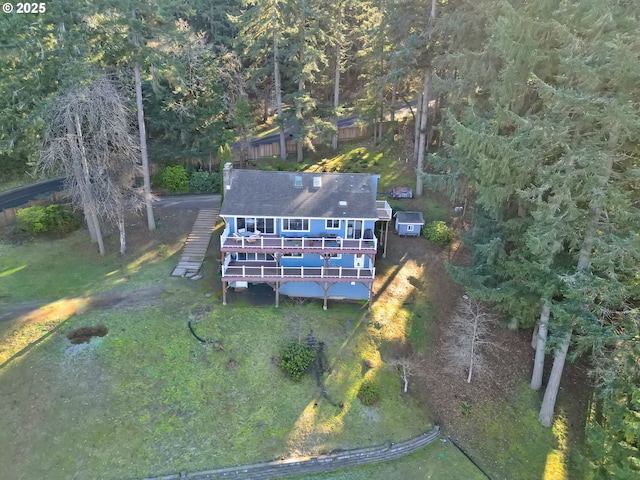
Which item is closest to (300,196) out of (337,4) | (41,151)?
(41,151)

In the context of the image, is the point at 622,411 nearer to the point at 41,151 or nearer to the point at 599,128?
the point at 599,128

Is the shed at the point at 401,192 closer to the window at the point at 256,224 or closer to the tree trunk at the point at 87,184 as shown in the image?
the window at the point at 256,224

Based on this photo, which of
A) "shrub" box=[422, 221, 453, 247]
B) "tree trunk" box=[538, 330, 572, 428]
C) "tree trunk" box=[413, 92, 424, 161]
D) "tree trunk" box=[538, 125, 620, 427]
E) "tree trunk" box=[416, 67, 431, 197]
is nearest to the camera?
"tree trunk" box=[538, 125, 620, 427]

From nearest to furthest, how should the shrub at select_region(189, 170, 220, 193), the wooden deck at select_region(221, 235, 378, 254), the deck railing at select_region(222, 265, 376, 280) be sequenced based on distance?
1. the wooden deck at select_region(221, 235, 378, 254)
2. the deck railing at select_region(222, 265, 376, 280)
3. the shrub at select_region(189, 170, 220, 193)

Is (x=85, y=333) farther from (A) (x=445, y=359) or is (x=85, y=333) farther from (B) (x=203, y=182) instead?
(A) (x=445, y=359)

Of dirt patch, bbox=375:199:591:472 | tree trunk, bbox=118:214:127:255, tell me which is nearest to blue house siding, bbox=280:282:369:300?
dirt patch, bbox=375:199:591:472

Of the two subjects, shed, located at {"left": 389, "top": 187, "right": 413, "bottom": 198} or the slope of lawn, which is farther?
shed, located at {"left": 389, "top": 187, "right": 413, "bottom": 198}

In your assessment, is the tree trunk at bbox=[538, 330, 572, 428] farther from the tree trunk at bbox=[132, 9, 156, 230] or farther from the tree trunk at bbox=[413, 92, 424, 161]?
the tree trunk at bbox=[132, 9, 156, 230]
